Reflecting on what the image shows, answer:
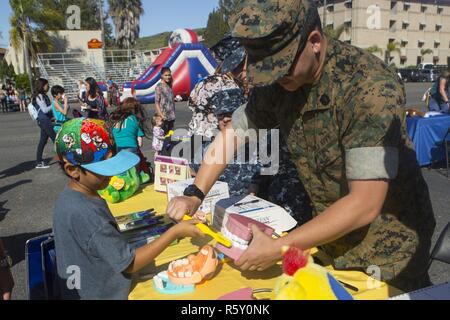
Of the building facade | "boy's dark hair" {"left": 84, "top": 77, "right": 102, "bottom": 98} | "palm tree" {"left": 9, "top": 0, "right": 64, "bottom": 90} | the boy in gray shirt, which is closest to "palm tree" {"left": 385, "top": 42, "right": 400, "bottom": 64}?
the building facade

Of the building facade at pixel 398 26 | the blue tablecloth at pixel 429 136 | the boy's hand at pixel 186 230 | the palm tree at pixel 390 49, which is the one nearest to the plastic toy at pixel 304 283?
the boy's hand at pixel 186 230

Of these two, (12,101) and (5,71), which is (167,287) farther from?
(5,71)

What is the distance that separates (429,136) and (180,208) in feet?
17.2

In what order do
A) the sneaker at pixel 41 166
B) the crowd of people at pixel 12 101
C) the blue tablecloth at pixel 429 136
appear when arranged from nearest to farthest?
the blue tablecloth at pixel 429 136, the sneaker at pixel 41 166, the crowd of people at pixel 12 101

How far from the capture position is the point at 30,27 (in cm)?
2281

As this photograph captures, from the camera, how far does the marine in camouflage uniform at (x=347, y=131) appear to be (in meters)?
1.15

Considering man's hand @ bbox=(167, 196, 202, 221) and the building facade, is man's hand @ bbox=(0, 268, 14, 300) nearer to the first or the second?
man's hand @ bbox=(167, 196, 202, 221)

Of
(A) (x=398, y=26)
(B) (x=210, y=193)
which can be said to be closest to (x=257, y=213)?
(B) (x=210, y=193)

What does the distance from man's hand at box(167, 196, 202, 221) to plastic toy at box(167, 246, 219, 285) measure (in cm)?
18

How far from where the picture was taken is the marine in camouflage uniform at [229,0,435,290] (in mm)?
1149

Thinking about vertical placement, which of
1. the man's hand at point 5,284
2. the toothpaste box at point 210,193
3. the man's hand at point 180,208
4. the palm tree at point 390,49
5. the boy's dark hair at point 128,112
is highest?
the palm tree at point 390,49

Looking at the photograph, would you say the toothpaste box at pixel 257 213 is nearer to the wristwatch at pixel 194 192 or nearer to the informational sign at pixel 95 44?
the wristwatch at pixel 194 192

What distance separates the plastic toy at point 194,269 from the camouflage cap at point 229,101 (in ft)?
3.70

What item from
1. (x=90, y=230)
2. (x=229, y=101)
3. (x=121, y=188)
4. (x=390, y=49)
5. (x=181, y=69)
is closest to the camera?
(x=90, y=230)
